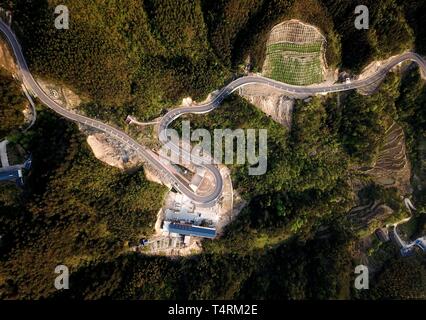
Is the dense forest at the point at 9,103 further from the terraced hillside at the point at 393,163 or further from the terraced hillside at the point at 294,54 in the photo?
the terraced hillside at the point at 393,163

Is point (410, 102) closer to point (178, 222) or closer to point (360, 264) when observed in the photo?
point (360, 264)

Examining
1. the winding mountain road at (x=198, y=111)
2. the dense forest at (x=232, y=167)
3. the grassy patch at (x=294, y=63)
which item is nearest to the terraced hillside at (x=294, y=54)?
the grassy patch at (x=294, y=63)

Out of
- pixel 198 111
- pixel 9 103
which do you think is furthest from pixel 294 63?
pixel 9 103

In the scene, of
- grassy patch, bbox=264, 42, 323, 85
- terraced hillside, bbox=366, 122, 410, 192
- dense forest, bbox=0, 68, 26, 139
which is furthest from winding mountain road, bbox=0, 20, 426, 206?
terraced hillside, bbox=366, 122, 410, 192

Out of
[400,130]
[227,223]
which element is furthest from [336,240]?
[400,130]

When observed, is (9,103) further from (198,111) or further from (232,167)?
(232,167)
